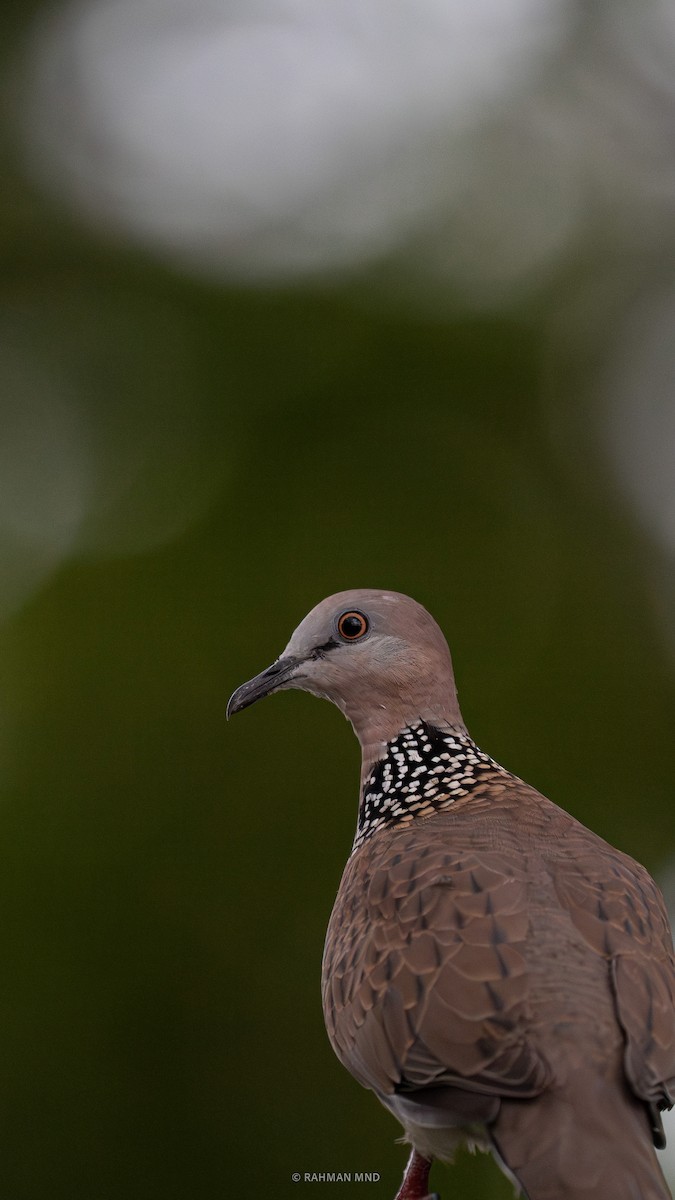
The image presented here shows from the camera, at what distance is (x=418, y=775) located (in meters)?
2.02

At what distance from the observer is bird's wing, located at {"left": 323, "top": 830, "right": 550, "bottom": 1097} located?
149cm

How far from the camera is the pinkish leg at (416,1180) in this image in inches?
71.1

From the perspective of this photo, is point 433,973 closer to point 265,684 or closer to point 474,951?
point 474,951

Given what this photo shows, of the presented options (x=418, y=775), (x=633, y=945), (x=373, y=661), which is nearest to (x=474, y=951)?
(x=633, y=945)

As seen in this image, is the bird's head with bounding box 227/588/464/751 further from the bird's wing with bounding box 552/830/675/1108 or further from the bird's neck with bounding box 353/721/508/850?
the bird's wing with bounding box 552/830/675/1108

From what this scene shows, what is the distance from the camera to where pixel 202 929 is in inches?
166

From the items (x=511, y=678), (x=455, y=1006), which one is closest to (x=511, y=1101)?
(x=455, y=1006)

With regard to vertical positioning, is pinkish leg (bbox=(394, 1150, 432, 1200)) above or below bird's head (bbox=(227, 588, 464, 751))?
below

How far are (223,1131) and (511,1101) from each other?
2997 millimetres

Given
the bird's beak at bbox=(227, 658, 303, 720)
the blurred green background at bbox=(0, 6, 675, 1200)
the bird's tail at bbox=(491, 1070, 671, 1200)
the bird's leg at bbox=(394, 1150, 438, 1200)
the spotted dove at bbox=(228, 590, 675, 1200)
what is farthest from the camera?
the blurred green background at bbox=(0, 6, 675, 1200)

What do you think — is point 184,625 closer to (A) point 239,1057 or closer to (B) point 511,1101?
(A) point 239,1057

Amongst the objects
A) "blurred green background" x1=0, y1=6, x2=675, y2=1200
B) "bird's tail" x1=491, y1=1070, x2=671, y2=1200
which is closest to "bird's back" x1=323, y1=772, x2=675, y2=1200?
"bird's tail" x1=491, y1=1070, x2=671, y2=1200

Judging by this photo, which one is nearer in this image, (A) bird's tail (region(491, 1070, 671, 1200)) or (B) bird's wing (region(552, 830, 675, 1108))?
(A) bird's tail (region(491, 1070, 671, 1200))

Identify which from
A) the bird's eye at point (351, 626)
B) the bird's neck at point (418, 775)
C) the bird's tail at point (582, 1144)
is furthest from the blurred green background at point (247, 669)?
the bird's tail at point (582, 1144)
